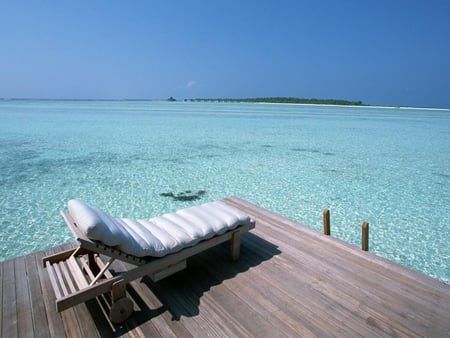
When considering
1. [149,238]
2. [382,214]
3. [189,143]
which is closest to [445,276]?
[382,214]

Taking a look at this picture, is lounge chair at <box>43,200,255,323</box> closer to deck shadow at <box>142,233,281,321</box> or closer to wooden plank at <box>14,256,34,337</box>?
deck shadow at <box>142,233,281,321</box>

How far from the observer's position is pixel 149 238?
2240mm

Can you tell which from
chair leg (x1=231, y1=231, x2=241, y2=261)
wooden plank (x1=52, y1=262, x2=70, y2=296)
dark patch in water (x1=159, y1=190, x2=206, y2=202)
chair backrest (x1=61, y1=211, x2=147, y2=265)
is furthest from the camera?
dark patch in water (x1=159, y1=190, x2=206, y2=202)

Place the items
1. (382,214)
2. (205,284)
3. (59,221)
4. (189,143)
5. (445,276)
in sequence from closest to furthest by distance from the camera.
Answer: (205,284), (445,276), (59,221), (382,214), (189,143)

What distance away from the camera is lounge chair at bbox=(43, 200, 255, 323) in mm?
1857

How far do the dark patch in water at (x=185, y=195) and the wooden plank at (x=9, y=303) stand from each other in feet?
12.6

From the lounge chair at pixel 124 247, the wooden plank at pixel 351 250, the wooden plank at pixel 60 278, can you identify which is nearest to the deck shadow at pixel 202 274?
the lounge chair at pixel 124 247

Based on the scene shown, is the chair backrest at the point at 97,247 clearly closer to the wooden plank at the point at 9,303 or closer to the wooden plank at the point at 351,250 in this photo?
the wooden plank at the point at 9,303

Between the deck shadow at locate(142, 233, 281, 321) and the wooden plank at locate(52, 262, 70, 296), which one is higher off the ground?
the wooden plank at locate(52, 262, 70, 296)

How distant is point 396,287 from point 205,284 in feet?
5.90

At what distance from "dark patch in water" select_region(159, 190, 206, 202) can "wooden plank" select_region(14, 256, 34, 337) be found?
3759 mm

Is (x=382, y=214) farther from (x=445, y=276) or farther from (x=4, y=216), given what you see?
(x=4, y=216)

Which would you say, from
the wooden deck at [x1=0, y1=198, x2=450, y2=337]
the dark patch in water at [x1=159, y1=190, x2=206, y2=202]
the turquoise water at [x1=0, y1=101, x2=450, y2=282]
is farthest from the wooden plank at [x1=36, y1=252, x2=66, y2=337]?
the dark patch in water at [x1=159, y1=190, x2=206, y2=202]

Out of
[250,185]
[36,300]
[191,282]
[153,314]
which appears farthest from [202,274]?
[250,185]
